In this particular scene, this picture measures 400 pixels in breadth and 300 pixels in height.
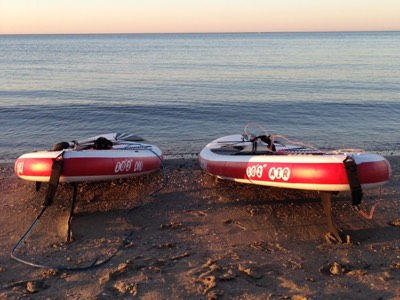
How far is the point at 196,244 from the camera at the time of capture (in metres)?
5.72

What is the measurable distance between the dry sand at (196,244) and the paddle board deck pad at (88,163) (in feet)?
1.51

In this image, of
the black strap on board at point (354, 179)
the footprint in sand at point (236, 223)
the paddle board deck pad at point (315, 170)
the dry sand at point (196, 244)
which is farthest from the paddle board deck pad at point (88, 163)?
the black strap on board at point (354, 179)

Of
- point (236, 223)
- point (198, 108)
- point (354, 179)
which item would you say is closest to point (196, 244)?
point (236, 223)

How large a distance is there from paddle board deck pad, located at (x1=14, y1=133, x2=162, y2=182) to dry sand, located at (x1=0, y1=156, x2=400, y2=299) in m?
0.46

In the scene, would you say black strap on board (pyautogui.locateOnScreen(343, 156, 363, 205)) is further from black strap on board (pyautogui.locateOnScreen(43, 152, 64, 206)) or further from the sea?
the sea

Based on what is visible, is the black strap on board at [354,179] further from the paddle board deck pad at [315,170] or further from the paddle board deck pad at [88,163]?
the paddle board deck pad at [88,163]

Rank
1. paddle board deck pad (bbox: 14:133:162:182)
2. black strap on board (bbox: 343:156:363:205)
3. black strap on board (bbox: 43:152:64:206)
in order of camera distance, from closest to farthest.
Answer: black strap on board (bbox: 343:156:363:205) < black strap on board (bbox: 43:152:64:206) < paddle board deck pad (bbox: 14:133:162:182)

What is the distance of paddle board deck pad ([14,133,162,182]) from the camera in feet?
21.8

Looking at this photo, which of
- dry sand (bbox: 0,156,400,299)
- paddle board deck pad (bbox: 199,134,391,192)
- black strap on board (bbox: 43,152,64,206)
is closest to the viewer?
dry sand (bbox: 0,156,400,299)

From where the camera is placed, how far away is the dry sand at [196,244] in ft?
15.1

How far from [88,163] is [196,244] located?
7.40 feet

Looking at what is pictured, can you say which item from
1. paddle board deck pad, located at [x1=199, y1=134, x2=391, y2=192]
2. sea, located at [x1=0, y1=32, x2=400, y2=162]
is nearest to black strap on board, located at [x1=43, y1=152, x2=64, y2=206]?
paddle board deck pad, located at [x1=199, y1=134, x2=391, y2=192]

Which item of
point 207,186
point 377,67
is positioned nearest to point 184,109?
point 207,186

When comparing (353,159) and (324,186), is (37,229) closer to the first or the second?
(324,186)
